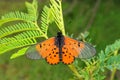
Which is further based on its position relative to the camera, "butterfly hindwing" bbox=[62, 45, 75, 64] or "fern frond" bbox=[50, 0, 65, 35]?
"fern frond" bbox=[50, 0, 65, 35]

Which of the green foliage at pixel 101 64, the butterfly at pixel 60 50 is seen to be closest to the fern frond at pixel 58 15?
the butterfly at pixel 60 50

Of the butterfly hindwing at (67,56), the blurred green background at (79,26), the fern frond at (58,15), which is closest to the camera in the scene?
the butterfly hindwing at (67,56)

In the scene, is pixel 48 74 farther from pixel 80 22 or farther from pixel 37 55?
pixel 37 55

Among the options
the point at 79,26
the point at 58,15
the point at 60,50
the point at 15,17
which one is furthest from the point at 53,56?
the point at 79,26

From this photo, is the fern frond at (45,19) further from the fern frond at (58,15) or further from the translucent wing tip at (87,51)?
the translucent wing tip at (87,51)

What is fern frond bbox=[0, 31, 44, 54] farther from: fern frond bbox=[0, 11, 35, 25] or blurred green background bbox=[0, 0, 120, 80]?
blurred green background bbox=[0, 0, 120, 80]

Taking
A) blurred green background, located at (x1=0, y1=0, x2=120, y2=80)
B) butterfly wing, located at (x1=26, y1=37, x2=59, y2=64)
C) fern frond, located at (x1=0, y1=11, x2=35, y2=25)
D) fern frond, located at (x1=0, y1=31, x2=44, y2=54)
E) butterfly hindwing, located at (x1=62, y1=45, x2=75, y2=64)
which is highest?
blurred green background, located at (x1=0, y1=0, x2=120, y2=80)

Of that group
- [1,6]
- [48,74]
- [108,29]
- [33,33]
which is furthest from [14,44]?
[1,6]

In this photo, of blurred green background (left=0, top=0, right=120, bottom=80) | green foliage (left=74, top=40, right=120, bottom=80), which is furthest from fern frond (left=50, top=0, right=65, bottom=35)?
blurred green background (left=0, top=0, right=120, bottom=80)
